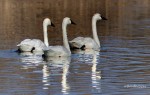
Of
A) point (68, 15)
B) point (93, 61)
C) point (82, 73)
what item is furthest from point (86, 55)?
point (68, 15)

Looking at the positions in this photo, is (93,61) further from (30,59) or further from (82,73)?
(82,73)

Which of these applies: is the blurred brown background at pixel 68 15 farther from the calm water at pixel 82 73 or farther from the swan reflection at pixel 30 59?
the calm water at pixel 82 73

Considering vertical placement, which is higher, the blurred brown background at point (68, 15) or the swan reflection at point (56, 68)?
the blurred brown background at point (68, 15)

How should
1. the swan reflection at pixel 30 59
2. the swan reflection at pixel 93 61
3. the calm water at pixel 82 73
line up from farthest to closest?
the swan reflection at pixel 30 59
the swan reflection at pixel 93 61
the calm water at pixel 82 73

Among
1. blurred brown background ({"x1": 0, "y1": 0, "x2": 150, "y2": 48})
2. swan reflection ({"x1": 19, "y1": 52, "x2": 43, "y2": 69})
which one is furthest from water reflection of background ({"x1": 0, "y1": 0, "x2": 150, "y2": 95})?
swan reflection ({"x1": 19, "y1": 52, "x2": 43, "y2": 69})

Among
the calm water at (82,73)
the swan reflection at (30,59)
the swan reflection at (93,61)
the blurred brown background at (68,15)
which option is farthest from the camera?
the blurred brown background at (68,15)

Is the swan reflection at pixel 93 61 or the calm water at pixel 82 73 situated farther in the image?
the swan reflection at pixel 93 61

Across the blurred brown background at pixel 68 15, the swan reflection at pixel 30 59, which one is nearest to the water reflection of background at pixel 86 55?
the blurred brown background at pixel 68 15

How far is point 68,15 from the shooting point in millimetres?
42719

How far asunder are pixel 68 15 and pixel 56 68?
903 inches

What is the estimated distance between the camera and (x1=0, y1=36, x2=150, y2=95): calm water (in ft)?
52.3

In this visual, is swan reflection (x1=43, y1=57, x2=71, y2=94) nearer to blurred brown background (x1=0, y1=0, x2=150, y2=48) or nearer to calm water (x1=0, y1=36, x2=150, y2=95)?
calm water (x1=0, y1=36, x2=150, y2=95)

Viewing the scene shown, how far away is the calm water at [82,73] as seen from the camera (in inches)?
627

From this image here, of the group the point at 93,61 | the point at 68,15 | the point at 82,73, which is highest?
the point at 68,15
